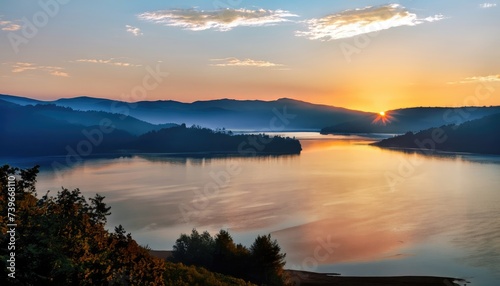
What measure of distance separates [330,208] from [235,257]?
44640 millimetres

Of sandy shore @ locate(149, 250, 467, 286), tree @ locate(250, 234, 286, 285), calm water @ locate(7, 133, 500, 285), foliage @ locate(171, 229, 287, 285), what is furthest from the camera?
calm water @ locate(7, 133, 500, 285)

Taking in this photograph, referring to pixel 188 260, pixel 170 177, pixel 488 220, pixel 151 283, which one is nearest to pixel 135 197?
pixel 170 177

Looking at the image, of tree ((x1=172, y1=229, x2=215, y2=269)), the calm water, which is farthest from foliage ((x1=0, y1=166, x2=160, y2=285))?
the calm water

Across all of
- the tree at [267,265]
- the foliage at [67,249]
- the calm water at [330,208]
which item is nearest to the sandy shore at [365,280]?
the calm water at [330,208]

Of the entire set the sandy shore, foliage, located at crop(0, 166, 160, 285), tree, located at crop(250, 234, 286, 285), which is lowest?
the sandy shore

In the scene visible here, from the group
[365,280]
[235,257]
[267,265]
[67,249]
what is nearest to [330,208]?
[365,280]

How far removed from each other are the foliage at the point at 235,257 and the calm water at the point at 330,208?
10.7 metres

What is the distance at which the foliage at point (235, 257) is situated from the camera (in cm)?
3472

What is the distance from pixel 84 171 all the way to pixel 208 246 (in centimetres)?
10149

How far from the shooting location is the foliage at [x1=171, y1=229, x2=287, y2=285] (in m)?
34.7

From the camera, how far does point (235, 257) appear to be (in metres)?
36.5

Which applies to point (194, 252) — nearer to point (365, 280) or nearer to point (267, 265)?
point (267, 265)

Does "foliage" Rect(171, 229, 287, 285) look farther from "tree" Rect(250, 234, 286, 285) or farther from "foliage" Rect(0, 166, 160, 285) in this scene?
"foliage" Rect(0, 166, 160, 285)

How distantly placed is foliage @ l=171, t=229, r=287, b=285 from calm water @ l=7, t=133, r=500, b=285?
10.7 m
